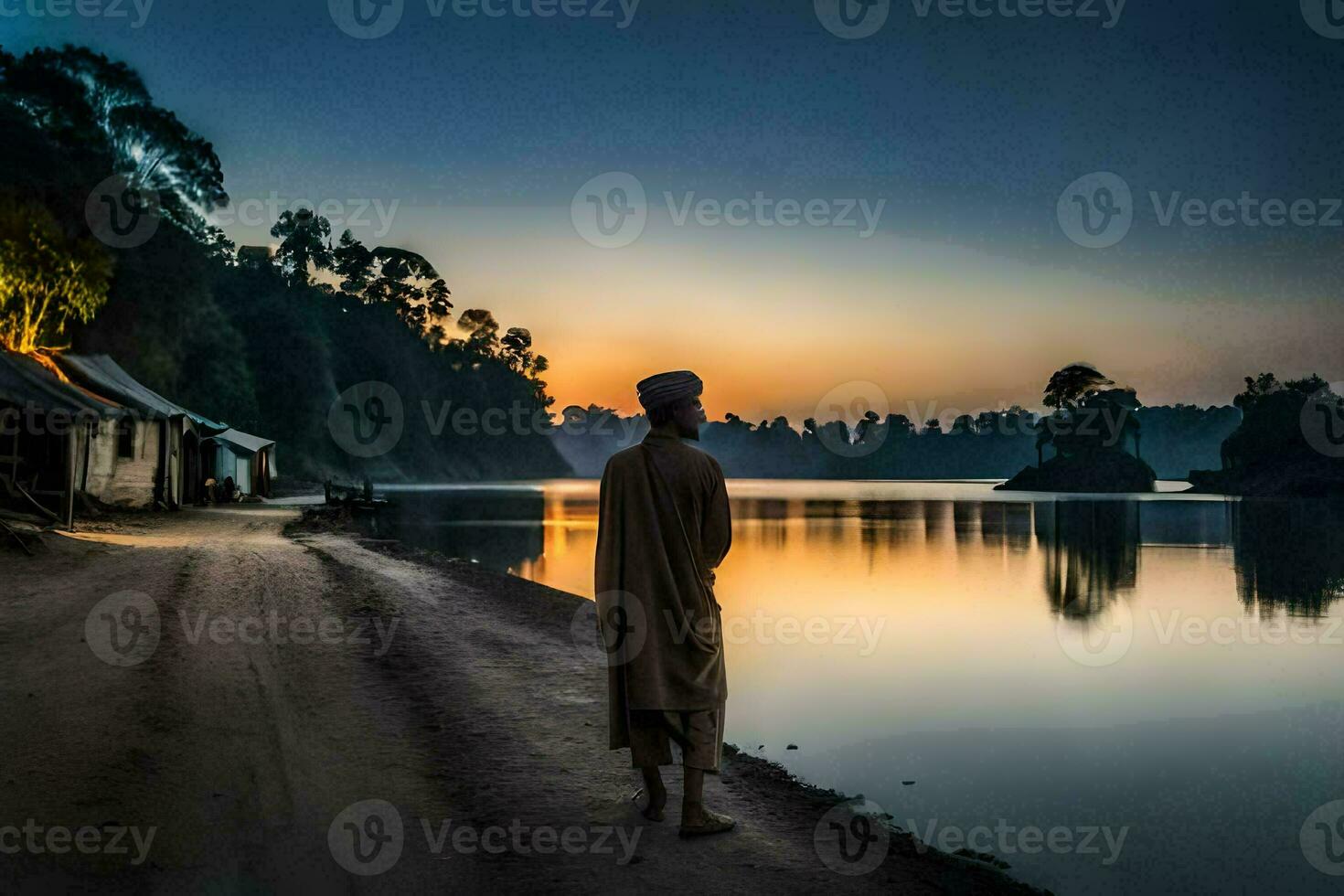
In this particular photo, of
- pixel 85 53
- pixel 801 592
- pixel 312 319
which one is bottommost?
pixel 801 592

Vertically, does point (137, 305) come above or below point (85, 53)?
below

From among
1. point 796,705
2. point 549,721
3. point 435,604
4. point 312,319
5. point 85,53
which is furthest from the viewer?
point 312,319

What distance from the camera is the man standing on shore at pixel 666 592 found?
4328mm

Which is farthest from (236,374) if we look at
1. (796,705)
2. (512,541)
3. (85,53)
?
(796,705)

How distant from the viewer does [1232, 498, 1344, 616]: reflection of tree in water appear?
18.3 meters

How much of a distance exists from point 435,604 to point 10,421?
43.9 feet

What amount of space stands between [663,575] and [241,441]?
37684 millimetres

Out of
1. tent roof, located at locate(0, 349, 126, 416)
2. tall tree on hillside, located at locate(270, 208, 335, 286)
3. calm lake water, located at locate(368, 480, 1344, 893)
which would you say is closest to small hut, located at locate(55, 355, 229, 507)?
tent roof, located at locate(0, 349, 126, 416)

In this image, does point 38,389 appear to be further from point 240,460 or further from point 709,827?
point 709,827

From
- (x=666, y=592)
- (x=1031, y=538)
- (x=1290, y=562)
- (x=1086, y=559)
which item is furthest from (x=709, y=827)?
(x=1031, y=538)

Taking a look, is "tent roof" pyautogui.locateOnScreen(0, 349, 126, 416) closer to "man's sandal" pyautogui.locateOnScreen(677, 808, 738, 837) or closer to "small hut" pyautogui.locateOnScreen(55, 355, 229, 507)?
"small hut" pyautogui.locateOnScreen(55, 355, 229, 507)

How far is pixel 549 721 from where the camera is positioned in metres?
6.76

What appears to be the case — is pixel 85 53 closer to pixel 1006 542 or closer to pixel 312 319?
pixel 312 319

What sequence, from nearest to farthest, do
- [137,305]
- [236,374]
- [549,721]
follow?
[549,721]
[137,305]
[236,374]
